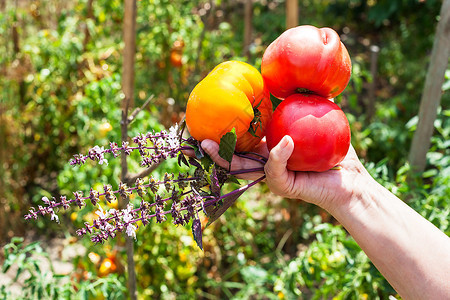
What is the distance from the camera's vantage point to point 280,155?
848 millimetres

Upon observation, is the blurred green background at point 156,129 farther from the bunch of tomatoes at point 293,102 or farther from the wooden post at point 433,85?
the bunch of tomatoes at point 293,102

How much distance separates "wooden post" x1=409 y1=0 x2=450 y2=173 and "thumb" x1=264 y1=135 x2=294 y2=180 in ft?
3.01

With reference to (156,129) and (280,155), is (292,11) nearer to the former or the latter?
(156,129)

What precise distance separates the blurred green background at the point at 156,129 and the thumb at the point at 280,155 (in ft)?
2.24

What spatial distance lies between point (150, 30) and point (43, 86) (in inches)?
26.4

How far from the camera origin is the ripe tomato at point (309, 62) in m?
0.90

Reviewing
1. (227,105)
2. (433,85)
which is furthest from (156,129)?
(433,85)

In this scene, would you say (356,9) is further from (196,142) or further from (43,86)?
(196,142)

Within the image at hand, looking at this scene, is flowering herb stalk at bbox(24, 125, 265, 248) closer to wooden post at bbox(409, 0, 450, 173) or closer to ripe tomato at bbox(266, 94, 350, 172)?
ripe tomato at bbox(266, 94, 350, 172)

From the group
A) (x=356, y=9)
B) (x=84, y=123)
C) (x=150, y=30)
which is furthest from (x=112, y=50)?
(x=356, y=9)

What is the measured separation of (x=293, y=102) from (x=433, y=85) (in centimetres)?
89

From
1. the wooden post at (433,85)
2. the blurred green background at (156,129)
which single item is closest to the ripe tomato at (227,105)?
the blurred green background at (156,129)

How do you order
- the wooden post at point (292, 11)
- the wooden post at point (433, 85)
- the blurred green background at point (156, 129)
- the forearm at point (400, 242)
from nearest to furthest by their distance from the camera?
the forearm at point (400, 242) → the wooden post at point (433, 85) → the blurred green background at point (156, 129) → the wooden post at point (292, 11)

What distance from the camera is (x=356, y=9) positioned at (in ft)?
13.0
